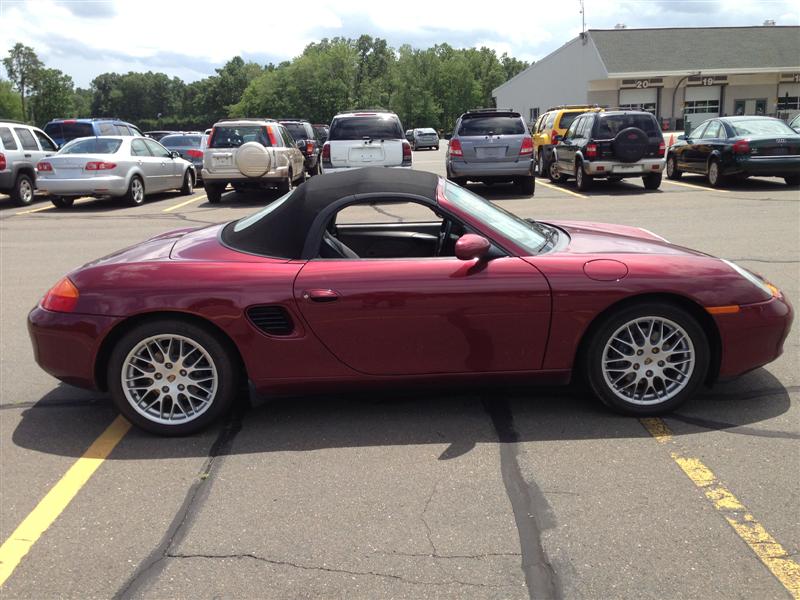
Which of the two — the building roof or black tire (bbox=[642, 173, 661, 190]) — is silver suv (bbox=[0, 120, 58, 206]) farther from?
the building roof

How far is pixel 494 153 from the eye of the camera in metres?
15.6

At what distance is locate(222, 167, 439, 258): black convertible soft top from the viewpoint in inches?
163

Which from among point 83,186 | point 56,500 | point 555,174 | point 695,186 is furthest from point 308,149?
point 56,500

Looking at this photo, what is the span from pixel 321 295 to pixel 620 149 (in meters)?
12.9

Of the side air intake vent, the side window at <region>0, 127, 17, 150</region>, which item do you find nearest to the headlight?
the side air intake vent

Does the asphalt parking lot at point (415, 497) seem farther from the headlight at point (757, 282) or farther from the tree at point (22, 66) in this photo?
the tree at point (22, 66)

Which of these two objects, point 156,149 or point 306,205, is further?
point 156,149

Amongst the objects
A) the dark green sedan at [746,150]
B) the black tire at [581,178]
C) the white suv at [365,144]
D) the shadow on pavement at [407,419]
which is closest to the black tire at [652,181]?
the black tire at [581,178]

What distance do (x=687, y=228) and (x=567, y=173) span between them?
7.22 m

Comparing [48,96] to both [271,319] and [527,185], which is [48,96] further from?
[271,319]

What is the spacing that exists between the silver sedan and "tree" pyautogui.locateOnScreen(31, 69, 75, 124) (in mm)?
100428

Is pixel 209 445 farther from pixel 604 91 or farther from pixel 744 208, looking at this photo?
pixel 604 91

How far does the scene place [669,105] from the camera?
4744 centimetres

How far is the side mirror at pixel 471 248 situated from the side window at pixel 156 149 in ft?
47.3
